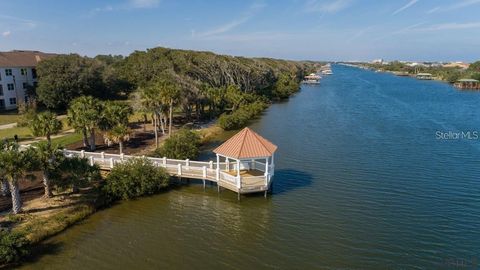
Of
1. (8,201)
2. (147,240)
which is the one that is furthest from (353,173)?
(8,201)

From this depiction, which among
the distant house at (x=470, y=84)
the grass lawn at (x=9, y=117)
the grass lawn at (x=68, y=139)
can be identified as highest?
the distant house at (x=470, y=84)

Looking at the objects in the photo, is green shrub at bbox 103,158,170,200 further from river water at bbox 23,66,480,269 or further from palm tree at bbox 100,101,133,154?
palm tree at bbox 100,101,133,154

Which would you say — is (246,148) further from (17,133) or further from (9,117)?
(9,117)

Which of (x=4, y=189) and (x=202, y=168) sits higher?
(x=202, y=168)

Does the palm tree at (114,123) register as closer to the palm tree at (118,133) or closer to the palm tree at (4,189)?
the palm tree at (118,133)

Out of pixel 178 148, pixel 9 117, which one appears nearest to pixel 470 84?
pixel 178 148

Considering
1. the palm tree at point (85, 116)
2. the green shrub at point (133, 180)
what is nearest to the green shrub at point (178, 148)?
the green shrub at point (133, 180)

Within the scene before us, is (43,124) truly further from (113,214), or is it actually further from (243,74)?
(243,74)

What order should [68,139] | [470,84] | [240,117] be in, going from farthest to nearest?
[470,84] → [240,117] → [68,139]
